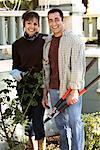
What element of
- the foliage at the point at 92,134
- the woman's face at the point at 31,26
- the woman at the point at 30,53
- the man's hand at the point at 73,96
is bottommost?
the foliage at the point at 92,134

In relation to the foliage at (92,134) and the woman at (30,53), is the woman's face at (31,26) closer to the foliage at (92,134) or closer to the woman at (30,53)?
the woman at (30,53)

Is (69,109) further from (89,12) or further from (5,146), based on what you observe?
(89,12)

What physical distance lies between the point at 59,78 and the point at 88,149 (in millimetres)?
1380

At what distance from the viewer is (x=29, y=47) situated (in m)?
4.73

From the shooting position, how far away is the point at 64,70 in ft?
14.9

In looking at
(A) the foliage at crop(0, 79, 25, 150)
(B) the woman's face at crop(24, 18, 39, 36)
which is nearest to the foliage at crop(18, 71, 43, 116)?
(A) the foliage at crop(0, 79, 25, 150)

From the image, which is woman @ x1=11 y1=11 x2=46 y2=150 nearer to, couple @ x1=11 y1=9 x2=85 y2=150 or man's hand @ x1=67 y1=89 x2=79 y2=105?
couple @ x1=11 y1=9 x2=85 y2=150

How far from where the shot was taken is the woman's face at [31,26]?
4617mm

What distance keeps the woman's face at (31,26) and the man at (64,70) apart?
0.52 feet

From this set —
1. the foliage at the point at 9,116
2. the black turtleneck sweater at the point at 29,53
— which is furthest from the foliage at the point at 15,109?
the black turtleneck sweater at the point at 29,53

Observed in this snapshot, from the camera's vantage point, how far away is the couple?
450 centimetres

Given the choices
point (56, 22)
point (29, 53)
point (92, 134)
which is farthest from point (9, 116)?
point (92, 134)

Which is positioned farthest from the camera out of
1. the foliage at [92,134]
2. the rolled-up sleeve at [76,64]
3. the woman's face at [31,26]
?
the foliage at [92,134]

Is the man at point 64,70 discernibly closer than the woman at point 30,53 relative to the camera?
Yes
